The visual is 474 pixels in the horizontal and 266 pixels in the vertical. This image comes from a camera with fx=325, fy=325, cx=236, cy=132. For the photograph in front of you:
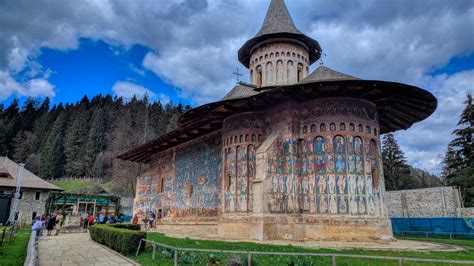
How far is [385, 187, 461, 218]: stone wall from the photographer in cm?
2398

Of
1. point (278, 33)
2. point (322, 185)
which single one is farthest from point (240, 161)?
point (278, 33)

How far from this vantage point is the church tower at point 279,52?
20500 mm

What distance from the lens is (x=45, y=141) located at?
66000mm

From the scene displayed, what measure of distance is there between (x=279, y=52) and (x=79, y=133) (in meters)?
56.8

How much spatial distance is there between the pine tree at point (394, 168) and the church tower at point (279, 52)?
21.1 metres

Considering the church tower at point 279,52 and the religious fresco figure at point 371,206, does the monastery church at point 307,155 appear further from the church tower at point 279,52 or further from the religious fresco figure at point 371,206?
the church tower at point 279,52

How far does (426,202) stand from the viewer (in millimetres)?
25516

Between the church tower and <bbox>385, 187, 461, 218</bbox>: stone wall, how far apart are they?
11.0 metres

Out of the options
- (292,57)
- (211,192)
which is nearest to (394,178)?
(292,57)

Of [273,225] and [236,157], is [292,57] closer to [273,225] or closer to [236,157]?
[236,157]

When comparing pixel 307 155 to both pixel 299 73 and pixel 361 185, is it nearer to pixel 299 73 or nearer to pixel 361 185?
pixel 361 185

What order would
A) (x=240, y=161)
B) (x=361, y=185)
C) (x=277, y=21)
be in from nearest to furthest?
1. (x=361, y=185)
2. (x=240, y=161)
3. (x=277, y=21)

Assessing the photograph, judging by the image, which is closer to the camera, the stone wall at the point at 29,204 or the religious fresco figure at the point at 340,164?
the religious fresco figure at the point at 340,164

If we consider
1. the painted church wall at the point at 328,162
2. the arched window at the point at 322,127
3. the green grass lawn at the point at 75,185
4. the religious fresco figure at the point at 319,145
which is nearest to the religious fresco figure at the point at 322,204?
the painted church wall at the point at 328,162
